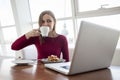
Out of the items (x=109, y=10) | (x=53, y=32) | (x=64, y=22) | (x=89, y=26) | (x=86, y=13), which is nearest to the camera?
(x=89, y=26)

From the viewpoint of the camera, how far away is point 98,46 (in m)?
0.92

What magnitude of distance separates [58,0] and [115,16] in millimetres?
1095

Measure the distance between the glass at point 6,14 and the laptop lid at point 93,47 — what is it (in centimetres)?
315

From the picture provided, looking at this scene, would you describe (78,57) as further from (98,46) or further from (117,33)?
(117,33)

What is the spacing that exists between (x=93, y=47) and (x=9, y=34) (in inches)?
135

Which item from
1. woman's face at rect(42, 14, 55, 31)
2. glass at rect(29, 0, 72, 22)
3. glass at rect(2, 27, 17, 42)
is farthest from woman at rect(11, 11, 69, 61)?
glass at rect(2, 27, 17, 42)

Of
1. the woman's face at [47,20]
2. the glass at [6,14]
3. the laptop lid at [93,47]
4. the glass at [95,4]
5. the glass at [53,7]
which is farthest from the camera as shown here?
the glass at [6,14]

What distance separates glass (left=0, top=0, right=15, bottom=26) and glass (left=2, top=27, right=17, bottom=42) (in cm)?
13

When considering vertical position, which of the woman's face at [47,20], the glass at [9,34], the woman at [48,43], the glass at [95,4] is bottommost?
the glass at [9,34]

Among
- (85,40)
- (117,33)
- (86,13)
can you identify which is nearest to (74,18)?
(86,13)

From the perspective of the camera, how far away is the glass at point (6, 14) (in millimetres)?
3858

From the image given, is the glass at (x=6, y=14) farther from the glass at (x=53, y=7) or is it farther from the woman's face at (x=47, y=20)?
the woman's face at (x=47, y=20)

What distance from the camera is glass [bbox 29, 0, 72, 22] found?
290 cm

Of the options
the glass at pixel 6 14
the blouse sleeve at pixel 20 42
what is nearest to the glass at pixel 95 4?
the blouse sleeve at pixel 20 42
